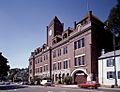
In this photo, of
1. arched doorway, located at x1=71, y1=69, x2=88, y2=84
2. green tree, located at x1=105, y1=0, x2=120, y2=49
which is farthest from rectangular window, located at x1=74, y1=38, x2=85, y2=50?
green tree, located at x1=105, y1=0, x2=120, y2=49

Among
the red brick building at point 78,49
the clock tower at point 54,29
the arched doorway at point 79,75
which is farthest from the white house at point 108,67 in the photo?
the clock tower at point 54,29

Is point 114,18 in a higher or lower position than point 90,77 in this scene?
higher

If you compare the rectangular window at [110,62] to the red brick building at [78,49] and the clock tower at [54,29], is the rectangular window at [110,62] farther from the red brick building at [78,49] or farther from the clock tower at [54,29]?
the clock tower at [54,29]

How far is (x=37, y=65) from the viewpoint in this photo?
9756cm

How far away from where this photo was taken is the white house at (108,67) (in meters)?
49.5

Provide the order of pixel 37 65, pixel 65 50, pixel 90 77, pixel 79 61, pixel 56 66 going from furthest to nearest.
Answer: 1. pixel 37 65
2. pixel 56 66
3. pixel 65 50
4. pixel 79 61
5. pixel 90 77

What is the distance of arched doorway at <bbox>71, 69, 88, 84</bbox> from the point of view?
2249 inches

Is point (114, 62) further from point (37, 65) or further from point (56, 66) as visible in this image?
point (37, 65)

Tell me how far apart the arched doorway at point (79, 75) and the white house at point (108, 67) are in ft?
14.3

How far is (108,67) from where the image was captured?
51625 mm

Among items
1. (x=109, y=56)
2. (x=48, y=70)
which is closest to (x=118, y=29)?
(x=109, y=56)

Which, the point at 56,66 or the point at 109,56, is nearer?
the point at 109,56

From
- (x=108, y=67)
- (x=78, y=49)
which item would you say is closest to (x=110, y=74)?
(x=108, y=67)

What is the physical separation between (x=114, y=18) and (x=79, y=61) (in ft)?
42.1
